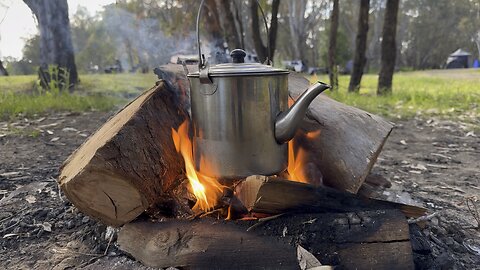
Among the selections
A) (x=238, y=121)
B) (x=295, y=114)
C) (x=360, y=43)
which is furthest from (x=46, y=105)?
(x=360, y=43)

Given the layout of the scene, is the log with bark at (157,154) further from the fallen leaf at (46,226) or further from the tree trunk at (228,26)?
the tree trunk at (228,26)

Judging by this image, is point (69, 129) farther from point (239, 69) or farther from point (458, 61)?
point (458, 61)

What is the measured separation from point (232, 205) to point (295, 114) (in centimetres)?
47

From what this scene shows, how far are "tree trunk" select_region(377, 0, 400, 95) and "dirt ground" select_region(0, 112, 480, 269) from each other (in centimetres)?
342

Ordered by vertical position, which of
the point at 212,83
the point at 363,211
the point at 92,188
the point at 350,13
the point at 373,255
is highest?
the point at 350,13

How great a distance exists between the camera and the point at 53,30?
845cm

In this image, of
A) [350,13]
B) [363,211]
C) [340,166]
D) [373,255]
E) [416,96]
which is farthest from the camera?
[350,13]

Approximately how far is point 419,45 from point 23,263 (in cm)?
4126

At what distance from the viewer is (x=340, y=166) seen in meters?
1.73

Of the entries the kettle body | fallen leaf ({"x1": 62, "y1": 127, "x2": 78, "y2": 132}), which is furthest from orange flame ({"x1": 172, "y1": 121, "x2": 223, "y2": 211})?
fallen leaf ({"x1": 62, "y1": 127, "x2": 78, "y2": 132})

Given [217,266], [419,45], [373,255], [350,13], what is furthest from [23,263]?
[419,45]

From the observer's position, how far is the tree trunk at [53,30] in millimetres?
8359

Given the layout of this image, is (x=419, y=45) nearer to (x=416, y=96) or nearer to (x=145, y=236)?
(x=416, y=96)

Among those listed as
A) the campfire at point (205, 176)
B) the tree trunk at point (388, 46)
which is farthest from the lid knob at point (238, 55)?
the tree trunk at point (388, 46)
